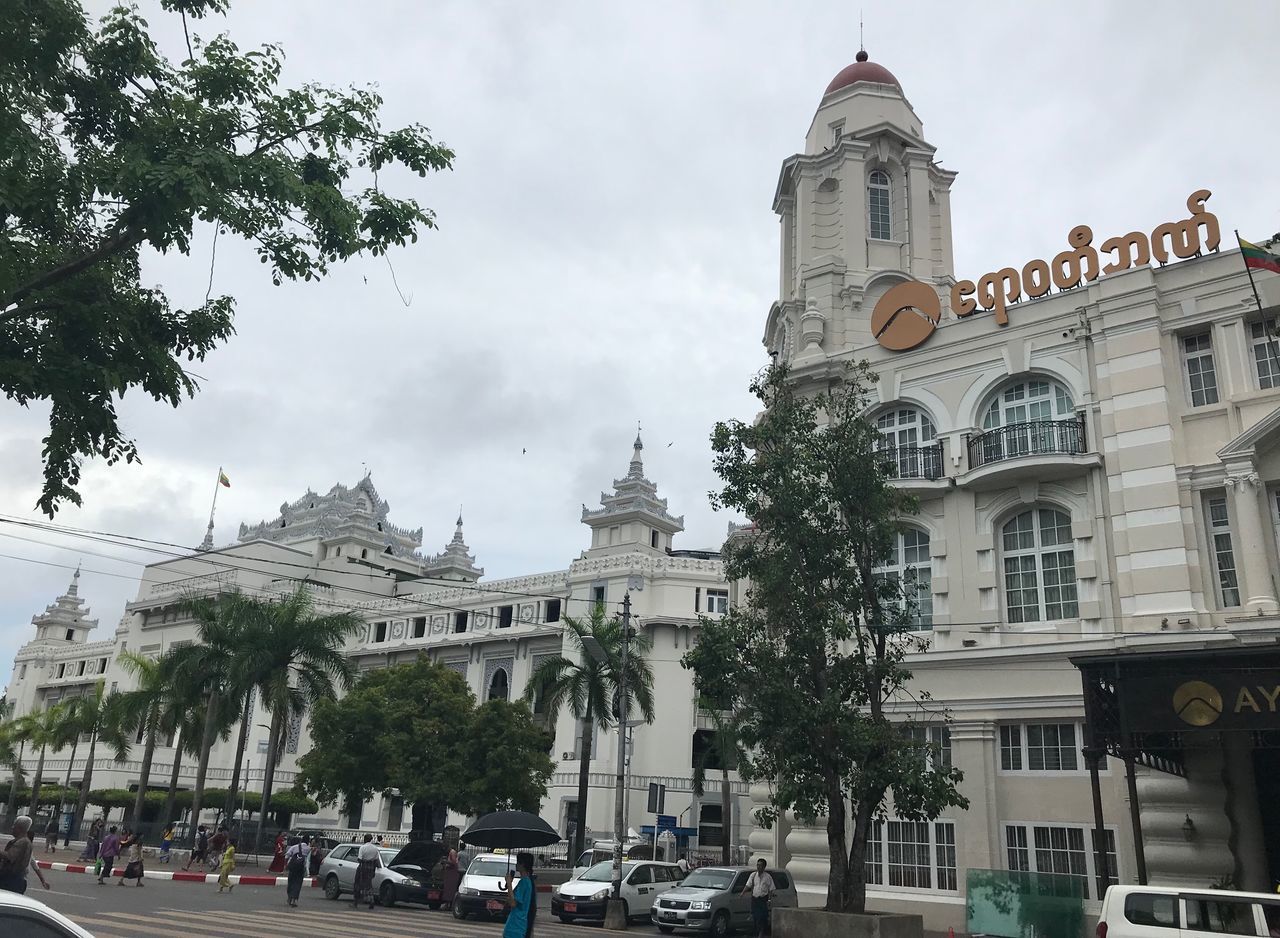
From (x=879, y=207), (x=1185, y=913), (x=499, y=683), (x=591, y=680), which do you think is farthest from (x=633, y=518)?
(x=1185, y=913)

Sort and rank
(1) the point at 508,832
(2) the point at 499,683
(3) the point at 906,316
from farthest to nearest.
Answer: (2) the point at 499,683 → (3) the point at 906,316 → (1) the point at 508,832

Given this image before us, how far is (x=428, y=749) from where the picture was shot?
37.8 meters

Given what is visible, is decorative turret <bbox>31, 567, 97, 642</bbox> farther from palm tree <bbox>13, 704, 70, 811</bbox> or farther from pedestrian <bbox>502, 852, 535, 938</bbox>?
pedestrian <bbox>502, 852, 535, 938</bbox>

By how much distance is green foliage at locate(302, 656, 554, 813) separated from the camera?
122 ft

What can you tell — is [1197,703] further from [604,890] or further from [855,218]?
[855,218]

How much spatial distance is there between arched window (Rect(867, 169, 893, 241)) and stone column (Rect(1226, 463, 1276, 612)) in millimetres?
13714

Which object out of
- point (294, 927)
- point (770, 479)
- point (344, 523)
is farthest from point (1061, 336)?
point (344, 523)

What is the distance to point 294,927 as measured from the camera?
60.2 feet

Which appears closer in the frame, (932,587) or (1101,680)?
(1101,680)

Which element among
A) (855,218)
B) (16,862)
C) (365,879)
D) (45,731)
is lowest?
(365,879)

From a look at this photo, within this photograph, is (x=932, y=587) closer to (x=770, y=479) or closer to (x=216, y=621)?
(x=770, y=479)

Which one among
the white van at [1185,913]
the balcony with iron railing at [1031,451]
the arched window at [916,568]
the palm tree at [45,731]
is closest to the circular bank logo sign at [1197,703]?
the white van at [1185,913]

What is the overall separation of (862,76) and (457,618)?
43.7m

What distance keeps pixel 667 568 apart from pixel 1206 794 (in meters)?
38.2
